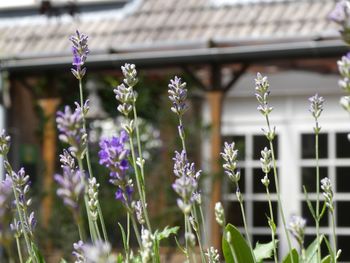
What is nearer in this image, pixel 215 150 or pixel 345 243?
pixel 215 150

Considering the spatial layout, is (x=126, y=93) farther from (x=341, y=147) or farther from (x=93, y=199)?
(x=341, y=147)

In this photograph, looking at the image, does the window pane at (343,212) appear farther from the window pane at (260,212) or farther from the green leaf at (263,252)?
the green leaf at (263,252)

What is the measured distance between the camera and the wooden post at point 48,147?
9.07 meters

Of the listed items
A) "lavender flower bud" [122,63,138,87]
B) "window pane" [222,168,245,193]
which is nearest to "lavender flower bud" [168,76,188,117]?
"lavender flower bud" [122,63,138,87]

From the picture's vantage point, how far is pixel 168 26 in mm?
10039

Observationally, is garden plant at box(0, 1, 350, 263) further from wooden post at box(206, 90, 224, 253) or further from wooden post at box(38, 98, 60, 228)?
wooden post at box(38, 98, 60, 228)

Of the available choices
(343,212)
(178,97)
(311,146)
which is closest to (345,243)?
(343,212)

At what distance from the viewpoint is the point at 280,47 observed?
8.12 metres

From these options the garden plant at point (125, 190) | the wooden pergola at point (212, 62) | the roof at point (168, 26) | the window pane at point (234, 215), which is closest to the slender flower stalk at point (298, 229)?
the garden plant at point (125, 190)

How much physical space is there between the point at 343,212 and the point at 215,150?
5.70ft

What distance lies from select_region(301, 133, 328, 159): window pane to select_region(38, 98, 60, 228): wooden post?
2709 mm

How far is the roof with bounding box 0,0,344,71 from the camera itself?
9.02 metres

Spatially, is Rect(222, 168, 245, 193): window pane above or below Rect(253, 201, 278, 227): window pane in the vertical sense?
above

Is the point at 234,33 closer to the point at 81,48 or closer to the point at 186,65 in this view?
the point at 186,65
